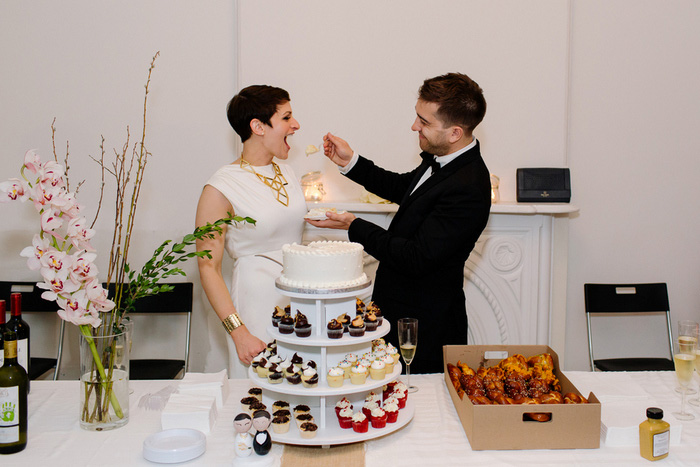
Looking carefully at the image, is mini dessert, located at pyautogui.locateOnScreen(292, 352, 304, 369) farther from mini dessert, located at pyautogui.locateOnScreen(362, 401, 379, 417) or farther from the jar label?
the jar label

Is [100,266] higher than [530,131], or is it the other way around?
[530,131]

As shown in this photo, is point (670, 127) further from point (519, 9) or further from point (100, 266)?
point (100, 266)

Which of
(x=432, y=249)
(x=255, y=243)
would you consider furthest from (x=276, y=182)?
(x=432, y=249)

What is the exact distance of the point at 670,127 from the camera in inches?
149

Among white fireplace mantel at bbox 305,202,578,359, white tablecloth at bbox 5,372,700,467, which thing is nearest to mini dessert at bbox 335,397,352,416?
white tablecloth at bbox 5,372,700,467

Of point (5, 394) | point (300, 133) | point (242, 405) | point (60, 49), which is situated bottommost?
point (242, 405)

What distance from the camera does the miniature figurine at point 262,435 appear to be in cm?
164

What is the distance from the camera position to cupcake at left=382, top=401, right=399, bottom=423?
1799mm

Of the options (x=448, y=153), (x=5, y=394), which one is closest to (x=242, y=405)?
(x=5, y=394)

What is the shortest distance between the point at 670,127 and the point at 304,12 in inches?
92.0

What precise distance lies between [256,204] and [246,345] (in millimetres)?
655

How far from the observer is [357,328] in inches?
70.4

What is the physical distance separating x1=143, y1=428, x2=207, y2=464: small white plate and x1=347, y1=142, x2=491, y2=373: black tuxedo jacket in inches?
41.3

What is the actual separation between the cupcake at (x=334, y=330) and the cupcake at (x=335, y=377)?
10cm
